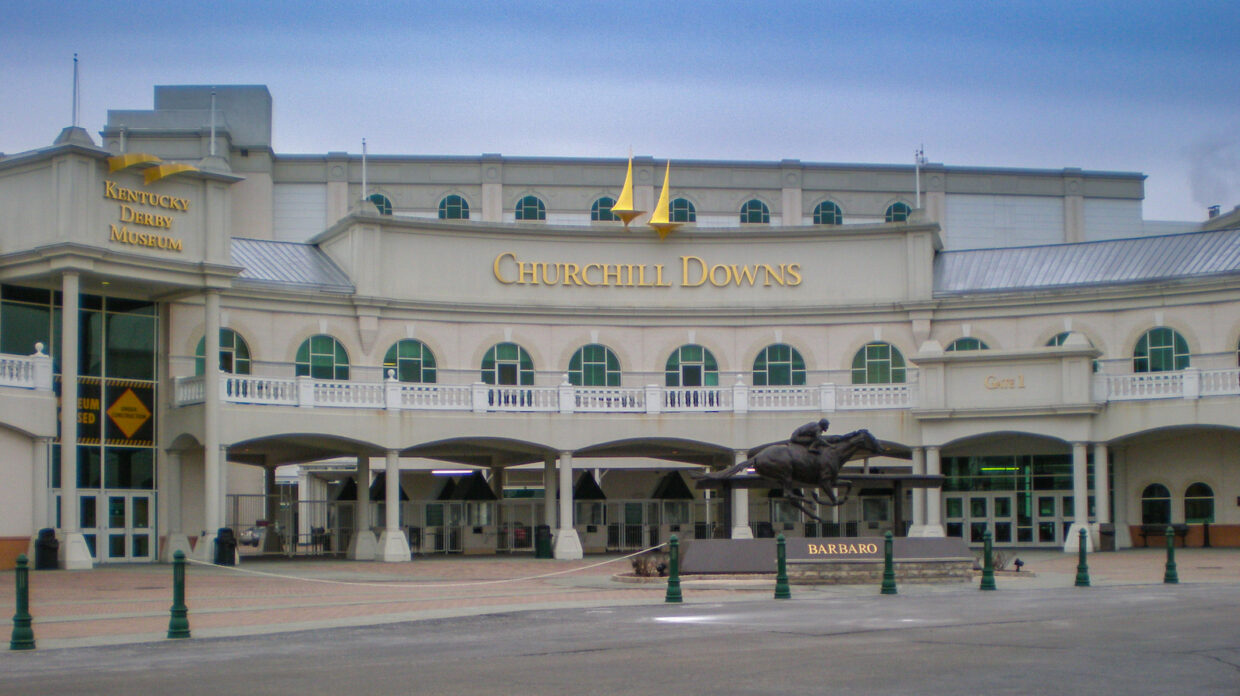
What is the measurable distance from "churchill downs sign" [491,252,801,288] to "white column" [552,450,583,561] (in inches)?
290

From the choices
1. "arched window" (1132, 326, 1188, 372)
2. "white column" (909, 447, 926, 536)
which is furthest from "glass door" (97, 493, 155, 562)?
"arched window" (1132, 326, 1188, 372)

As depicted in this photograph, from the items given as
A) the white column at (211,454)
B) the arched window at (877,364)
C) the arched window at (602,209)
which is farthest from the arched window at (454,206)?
the white column at (211,454)

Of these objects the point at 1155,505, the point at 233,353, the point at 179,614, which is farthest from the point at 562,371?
the point at 179,614

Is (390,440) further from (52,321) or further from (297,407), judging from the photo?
(52,321)

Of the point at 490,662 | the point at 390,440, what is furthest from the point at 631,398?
the point at 490,662

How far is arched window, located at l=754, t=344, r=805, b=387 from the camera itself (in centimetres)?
4600

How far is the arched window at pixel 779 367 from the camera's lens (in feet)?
151

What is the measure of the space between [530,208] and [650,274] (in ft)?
39.8

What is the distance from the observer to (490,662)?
1376 centimetres

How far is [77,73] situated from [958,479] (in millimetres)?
28135

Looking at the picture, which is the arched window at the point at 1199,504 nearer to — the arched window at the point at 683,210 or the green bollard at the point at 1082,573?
the green bollard at the point at 1082,573

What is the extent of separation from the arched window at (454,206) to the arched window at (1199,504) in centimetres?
2877

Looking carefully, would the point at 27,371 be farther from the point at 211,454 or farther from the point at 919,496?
the point at 919,496

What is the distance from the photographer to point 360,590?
25969 millimetres
